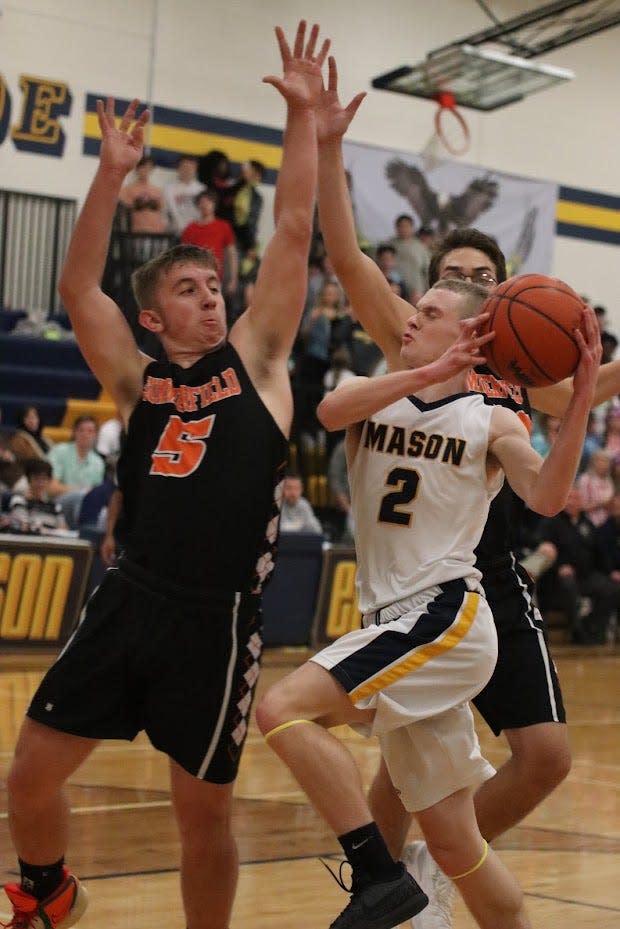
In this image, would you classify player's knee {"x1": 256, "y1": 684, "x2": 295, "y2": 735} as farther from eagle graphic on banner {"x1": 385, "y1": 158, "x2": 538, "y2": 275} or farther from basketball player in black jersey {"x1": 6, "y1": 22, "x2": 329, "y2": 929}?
eagle graphic on banner {"x1": 385, "y1": 158, "x2": 538, "y2": 275}

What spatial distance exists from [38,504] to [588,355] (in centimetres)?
848

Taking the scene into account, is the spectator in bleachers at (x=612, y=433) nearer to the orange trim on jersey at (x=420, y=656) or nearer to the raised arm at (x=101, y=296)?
the raised arm at (x=101, y=296)

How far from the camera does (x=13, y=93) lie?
1647 cm

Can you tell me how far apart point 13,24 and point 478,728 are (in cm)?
1101

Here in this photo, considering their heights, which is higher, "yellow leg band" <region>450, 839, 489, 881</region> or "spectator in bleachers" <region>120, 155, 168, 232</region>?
"spectator in bleachers" <region>120, 155, 168, 232</region>

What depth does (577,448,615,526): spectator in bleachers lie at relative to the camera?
14.3 meters

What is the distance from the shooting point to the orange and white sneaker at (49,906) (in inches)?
158

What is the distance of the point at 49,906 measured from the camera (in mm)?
4016

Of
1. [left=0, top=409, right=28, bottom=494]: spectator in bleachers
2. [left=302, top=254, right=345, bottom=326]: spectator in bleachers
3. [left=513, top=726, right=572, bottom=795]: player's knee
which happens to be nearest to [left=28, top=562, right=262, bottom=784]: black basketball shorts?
[left=513, top=726, right=572, bottom=795]: player's knee

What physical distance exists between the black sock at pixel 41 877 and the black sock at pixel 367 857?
0.97m

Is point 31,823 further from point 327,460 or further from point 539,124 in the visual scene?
point 539,124

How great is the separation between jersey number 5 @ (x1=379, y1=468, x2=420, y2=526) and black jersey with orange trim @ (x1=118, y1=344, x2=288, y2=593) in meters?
0.32

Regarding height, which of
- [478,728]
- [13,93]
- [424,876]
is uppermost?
[13,93]

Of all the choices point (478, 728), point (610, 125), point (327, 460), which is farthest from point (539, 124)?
point (478, 728)
